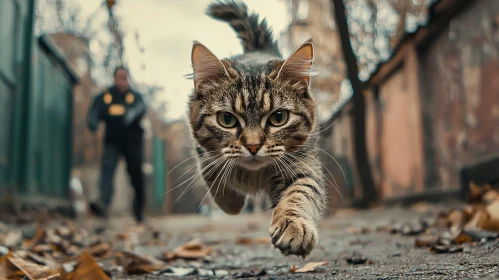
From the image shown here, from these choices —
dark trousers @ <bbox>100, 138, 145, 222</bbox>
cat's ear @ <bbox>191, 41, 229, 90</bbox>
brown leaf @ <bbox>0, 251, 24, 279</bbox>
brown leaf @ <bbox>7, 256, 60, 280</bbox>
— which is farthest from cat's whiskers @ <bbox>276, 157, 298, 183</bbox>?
dark trousers @ <bbox>100, 138, 145, 222</bbox>

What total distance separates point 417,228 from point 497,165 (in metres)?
1.23

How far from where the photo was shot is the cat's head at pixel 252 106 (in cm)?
266

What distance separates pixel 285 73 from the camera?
9.66ft

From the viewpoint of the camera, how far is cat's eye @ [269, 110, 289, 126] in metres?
2.76

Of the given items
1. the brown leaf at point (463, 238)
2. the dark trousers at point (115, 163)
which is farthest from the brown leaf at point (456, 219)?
the dark trousers at point (115, 163)

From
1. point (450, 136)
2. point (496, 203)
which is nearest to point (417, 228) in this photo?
point (496, 203)

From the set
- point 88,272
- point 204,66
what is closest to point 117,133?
point 204,66

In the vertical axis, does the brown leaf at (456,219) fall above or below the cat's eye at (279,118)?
below

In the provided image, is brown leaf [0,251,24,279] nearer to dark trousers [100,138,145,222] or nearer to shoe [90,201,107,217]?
dark trousers [100,138,145,222]

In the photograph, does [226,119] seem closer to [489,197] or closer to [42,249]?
[42,249]

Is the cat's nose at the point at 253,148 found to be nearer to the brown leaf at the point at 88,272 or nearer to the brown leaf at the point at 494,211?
the brown leaf at the point at 88,272

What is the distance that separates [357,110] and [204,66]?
4.57m

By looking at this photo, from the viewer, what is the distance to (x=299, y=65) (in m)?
2.91

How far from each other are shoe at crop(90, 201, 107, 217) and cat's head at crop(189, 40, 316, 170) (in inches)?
186
